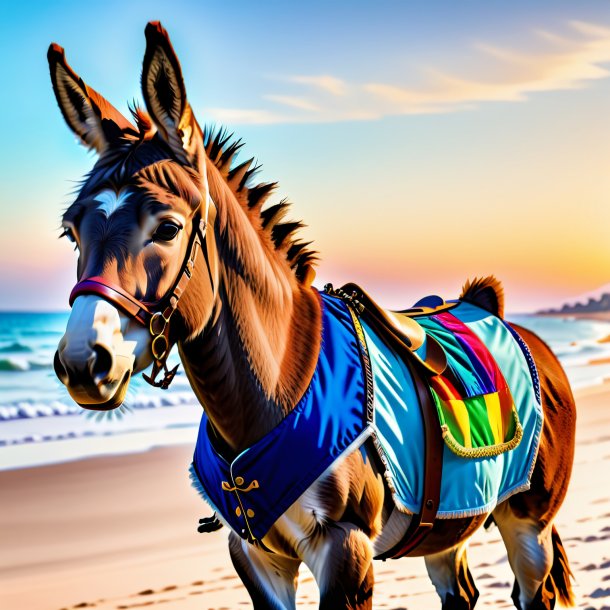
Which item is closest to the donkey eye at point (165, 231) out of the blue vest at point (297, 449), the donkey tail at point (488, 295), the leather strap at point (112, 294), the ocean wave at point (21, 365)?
the leather strap at point (112, 294)

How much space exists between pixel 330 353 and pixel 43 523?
464 centimetres

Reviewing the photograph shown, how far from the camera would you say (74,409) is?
39.6 ft

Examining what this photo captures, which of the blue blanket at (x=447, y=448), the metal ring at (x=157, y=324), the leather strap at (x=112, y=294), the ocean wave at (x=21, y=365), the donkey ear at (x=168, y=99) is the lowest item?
the blue blanket at (x=447, y=448)

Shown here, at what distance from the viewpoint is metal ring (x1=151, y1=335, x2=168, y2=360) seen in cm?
217

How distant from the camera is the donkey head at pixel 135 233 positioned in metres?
2.06

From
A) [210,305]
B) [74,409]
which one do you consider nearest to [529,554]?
[210,305]

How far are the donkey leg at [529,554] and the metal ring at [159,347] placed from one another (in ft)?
5.16

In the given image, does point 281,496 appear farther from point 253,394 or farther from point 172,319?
point 172,319

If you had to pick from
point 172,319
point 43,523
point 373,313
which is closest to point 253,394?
point 172,319

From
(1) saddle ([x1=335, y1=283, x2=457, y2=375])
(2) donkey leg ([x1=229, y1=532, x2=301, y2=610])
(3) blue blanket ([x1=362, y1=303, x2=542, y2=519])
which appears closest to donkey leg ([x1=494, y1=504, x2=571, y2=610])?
(3) blue blanket ([x1=362, y1=303, x2=542, y2=519])

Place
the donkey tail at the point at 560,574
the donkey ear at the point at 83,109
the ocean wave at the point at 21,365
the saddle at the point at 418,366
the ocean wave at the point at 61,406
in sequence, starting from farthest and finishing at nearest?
the ocean wave at the point at 21,365
the ocean wave at the point at 61,406
the donkey tail at the point at 560,574
the saddle at the point at 418,366
the donkey ear at the point at 83,109

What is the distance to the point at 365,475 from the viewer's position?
250 centimetres

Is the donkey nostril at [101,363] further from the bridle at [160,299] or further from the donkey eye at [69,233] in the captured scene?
the donkey eye at [69,233]

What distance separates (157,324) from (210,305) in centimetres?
19
